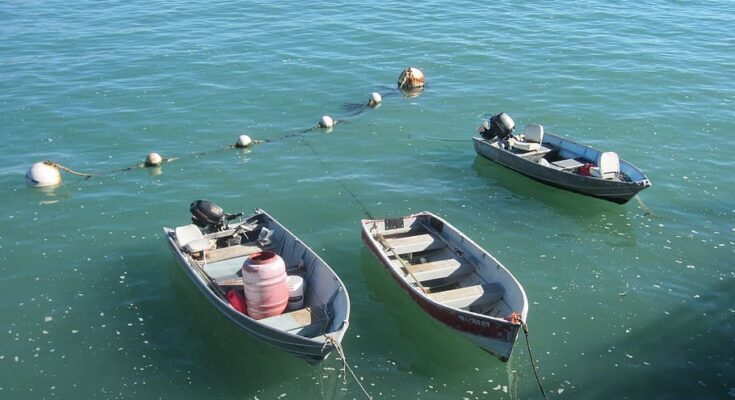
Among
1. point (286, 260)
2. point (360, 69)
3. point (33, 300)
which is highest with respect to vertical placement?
point (360, 69)

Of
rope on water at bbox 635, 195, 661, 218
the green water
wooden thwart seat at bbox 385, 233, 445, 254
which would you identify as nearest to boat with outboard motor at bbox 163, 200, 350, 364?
the green water

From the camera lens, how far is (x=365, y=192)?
22766 millimetres

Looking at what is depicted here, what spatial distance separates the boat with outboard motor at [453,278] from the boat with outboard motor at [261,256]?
6.29ft

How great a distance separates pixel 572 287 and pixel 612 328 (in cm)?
182

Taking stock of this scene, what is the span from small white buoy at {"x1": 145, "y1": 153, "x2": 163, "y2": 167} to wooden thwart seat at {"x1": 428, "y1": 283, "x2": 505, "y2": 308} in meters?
13.1

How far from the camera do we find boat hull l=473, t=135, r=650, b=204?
20.6 m

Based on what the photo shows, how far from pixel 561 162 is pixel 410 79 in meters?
10.9

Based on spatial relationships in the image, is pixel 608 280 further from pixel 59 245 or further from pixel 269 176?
pixel 59 245

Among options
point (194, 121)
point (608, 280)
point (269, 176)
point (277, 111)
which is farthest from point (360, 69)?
point (608, 280)

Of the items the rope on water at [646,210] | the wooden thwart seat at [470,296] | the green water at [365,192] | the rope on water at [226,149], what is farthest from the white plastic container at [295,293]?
the rope on water at [646,210]

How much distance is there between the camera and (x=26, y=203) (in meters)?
22.3

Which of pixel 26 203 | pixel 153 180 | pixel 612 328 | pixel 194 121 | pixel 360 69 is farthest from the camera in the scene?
pixel 360 69

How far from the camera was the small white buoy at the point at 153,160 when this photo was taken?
80.5ft

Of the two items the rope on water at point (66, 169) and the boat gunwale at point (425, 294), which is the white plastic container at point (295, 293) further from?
the rope on water at point (66, 169)
